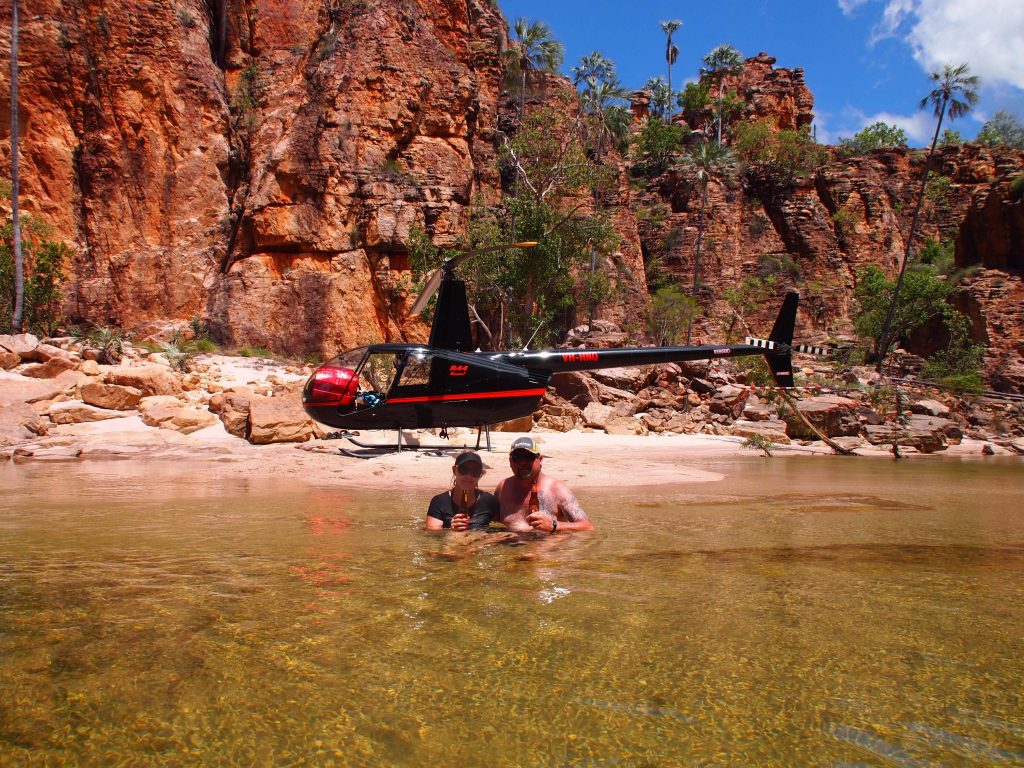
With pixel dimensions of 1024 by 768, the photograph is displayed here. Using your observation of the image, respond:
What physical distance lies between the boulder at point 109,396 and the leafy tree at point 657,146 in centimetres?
3757

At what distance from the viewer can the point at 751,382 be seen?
2184 cm

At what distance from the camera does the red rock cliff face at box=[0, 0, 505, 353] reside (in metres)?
24.1

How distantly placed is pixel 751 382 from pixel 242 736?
21937mm

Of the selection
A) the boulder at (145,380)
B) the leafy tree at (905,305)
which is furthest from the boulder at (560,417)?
the leafy tree at (905,305)

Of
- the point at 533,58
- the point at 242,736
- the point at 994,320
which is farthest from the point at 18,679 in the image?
the point at 533,58

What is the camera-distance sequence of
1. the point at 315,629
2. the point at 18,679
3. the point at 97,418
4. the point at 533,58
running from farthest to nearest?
the point at 533,58
the point at 97,418
the point at 315,629
the point at 18,679

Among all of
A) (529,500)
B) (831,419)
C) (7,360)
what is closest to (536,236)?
(831,419)

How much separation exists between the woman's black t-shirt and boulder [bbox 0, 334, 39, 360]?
13.4 metres

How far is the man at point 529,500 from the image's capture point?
4711 mm

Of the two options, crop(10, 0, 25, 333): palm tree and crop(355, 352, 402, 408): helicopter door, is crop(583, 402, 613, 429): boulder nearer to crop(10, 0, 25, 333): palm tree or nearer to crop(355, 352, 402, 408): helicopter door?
crop(355, 352, 402, 408): helicopter door

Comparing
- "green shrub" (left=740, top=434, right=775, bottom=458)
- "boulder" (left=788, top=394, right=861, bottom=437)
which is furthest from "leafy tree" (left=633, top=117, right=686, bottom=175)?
"green shrub" (left=740, top=434, right=775, bottom=458)

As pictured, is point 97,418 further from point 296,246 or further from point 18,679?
point 296,246

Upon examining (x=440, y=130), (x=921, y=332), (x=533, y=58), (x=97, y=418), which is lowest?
(x=97, y=418)

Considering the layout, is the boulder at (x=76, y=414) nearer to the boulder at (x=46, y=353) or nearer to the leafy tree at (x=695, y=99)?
the boulder at (x=46, y=353)
